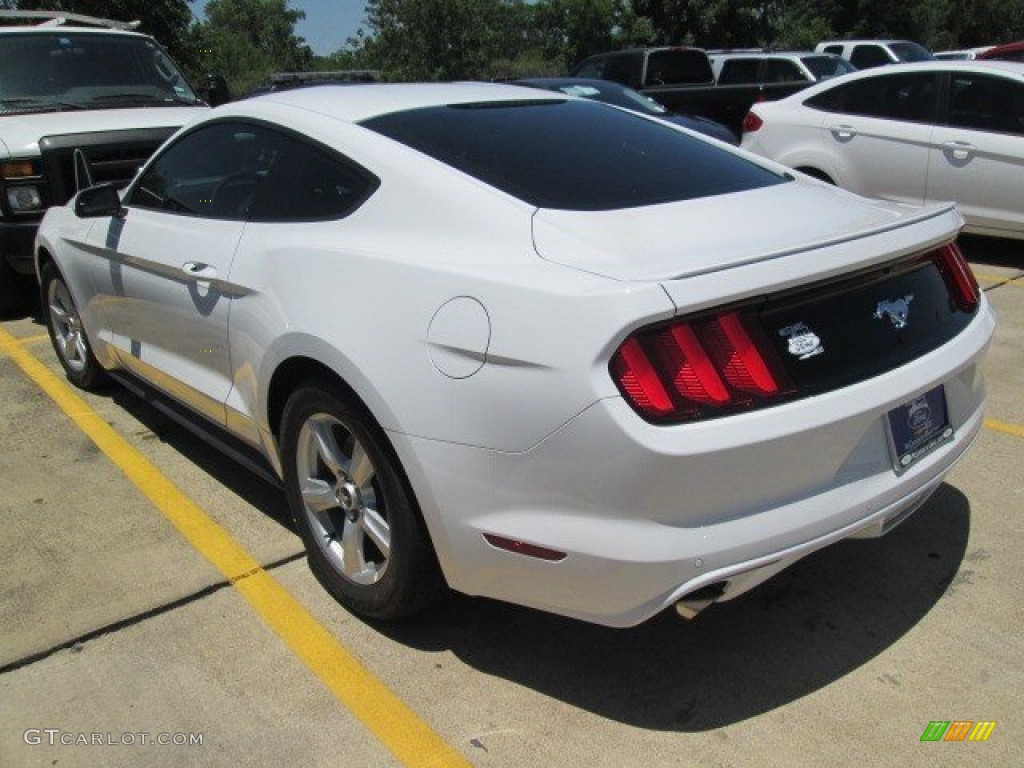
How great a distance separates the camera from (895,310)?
8.80ft

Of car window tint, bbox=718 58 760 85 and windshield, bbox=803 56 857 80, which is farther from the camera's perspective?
car window tint, bbox=718 58 760 85

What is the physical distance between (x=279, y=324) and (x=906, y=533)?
237cm

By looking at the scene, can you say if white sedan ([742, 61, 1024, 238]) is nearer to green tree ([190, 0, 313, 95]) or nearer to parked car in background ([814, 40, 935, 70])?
parked car in background ([814, 40, 935, 70])

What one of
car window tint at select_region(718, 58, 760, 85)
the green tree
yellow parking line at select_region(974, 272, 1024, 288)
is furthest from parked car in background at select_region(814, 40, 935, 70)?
the green tree

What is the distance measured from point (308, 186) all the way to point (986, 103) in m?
6.30

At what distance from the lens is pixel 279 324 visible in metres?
3.05

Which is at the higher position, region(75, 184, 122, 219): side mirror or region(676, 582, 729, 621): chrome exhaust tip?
region(75, 184, 122, 219): side mirror

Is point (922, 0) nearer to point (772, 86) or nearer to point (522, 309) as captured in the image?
point (772, 86)

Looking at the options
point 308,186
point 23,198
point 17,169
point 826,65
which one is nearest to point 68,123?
point 17,169

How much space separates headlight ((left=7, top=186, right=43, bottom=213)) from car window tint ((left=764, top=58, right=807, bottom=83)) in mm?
12280

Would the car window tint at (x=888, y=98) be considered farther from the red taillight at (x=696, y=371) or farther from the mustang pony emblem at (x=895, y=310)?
the red taillight at (x=696, y=371)

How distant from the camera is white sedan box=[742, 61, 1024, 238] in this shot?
737 cm

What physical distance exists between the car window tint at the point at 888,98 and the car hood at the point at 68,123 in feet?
17.6

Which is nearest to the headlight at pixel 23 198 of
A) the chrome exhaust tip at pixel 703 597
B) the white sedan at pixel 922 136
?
the chrome exhaust tip at pixel 703 597
